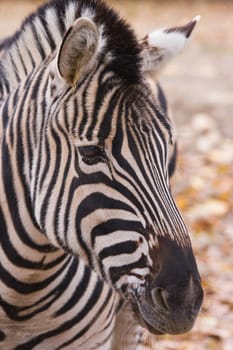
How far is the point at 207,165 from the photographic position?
998 centimetres

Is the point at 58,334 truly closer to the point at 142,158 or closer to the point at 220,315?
the point at 142,158

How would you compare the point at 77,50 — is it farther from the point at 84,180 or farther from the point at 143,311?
the point at 143,311

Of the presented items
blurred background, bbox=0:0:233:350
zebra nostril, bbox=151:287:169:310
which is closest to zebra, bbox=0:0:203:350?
zebra nostril, bbox=151:287:169:310

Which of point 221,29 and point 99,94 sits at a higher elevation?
point 221,29

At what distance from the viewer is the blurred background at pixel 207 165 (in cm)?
621

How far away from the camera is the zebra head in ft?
11.0

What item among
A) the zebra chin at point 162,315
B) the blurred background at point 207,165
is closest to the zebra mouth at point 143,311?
the zebra chin at point 162,315

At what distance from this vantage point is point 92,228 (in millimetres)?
3465

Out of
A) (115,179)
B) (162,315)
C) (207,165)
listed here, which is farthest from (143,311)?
(207,165)

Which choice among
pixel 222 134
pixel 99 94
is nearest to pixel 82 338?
pixel 99 94

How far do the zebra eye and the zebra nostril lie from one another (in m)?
0.51

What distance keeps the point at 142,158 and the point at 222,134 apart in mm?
7689

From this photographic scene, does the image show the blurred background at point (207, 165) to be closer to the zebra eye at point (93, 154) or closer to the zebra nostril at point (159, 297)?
the zebra eye at point (93, 154)

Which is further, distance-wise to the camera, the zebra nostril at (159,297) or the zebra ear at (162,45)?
the zebra ear at (162,45)
